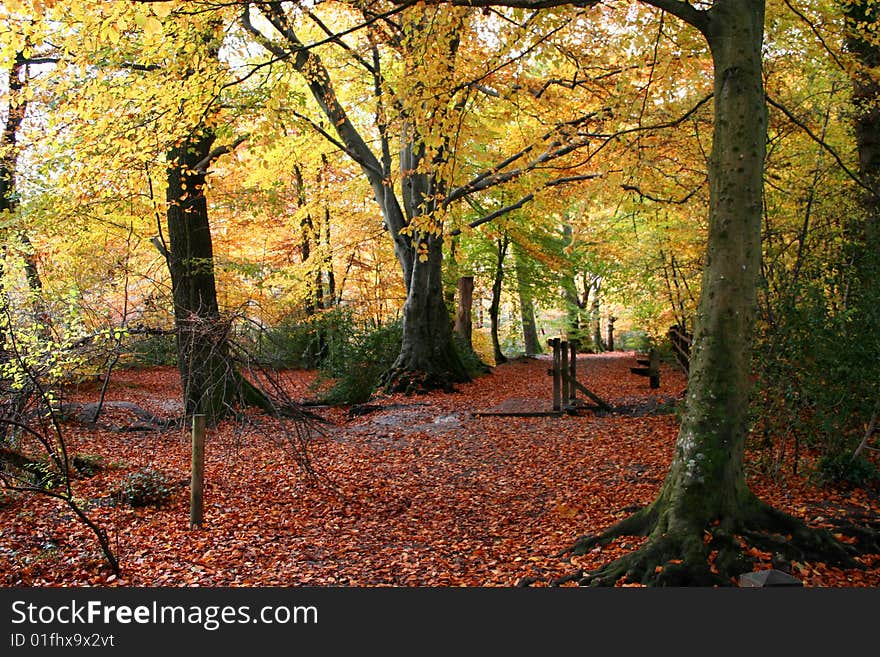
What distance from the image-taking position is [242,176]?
18016 millimetres

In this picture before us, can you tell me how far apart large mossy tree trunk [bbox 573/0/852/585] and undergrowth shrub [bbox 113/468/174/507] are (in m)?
4.67

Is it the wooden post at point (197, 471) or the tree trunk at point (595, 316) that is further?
the tree trunk at point (595, 316)

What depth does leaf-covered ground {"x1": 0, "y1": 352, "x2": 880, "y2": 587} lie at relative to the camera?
16.1 ft

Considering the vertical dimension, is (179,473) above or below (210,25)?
below

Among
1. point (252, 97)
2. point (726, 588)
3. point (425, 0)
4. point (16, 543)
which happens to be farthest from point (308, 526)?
point (252, 97)

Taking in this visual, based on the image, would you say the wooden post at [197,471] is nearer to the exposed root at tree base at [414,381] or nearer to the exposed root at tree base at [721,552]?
the exposed root at tree base at [721,552]

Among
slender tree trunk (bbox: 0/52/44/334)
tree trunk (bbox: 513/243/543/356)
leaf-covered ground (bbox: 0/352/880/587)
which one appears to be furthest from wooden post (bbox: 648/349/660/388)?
slender tree trunk (bbox: 0/52/44/334)

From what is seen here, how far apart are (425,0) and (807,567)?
5.18 metres

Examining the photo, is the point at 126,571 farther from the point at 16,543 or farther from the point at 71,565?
the point at 16,543

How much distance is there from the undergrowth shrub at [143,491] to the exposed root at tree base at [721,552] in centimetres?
447

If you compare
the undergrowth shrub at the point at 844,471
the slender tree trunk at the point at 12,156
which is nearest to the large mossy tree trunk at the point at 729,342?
the undergrowth shrub at the point at 844,471

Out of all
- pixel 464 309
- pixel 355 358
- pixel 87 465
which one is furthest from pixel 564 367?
pixel 464 309

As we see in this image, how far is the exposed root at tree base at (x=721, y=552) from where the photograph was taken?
4070mm

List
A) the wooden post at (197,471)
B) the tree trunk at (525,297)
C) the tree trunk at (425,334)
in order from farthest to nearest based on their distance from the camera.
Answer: the tree trunk at (525,297) → the tree trunk at (425,334) → the wooden post at (197,471)
